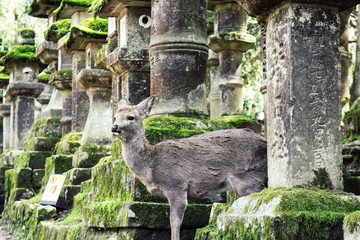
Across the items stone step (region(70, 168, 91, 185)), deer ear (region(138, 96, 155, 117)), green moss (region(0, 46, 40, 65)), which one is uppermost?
green moss (region(0, 46, 40, 65))

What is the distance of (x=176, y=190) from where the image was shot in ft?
19.8

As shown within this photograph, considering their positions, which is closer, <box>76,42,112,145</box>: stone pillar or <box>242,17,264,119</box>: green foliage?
<box>76,42,112,145</box>: stone pillar

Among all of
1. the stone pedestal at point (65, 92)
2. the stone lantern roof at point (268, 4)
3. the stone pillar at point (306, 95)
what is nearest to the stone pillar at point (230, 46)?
the stone pedestal at point (65, 92)

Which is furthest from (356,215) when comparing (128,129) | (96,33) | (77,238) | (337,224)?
(96,33)

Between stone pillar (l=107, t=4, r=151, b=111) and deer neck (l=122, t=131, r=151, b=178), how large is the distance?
302 cm

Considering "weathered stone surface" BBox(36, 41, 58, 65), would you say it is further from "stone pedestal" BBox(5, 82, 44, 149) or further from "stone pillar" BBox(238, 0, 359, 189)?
"stone pillar" BBox(238, 0, 359, 189)

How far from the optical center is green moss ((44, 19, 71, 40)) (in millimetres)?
13227

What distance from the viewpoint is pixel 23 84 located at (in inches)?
630

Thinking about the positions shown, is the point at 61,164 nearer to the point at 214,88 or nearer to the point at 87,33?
the point at 87,33

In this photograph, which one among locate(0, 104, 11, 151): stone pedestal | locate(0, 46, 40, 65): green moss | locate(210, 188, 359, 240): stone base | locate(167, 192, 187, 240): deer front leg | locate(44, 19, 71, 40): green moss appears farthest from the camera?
locate(0, 104, 11, 151): stone pedestal

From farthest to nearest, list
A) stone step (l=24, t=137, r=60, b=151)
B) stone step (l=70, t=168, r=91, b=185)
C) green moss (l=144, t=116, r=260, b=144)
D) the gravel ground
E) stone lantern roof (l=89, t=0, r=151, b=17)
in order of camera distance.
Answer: stone step (l=24, t=137, r=60, b=151)
the gravel ground
stone step (l=70, t=168, r=91, b=185)
stone lantern roof (l=89, t=0, r=151, b=17)
green moss (l=144, t=116, r=260, b=144)

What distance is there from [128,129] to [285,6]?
6.21 feet

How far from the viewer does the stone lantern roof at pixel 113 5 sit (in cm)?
904

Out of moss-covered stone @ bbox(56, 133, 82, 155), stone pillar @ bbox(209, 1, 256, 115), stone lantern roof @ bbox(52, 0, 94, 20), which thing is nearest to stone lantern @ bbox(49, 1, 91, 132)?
stone lantern roof @ bbox(52, 0, 94, 20)
